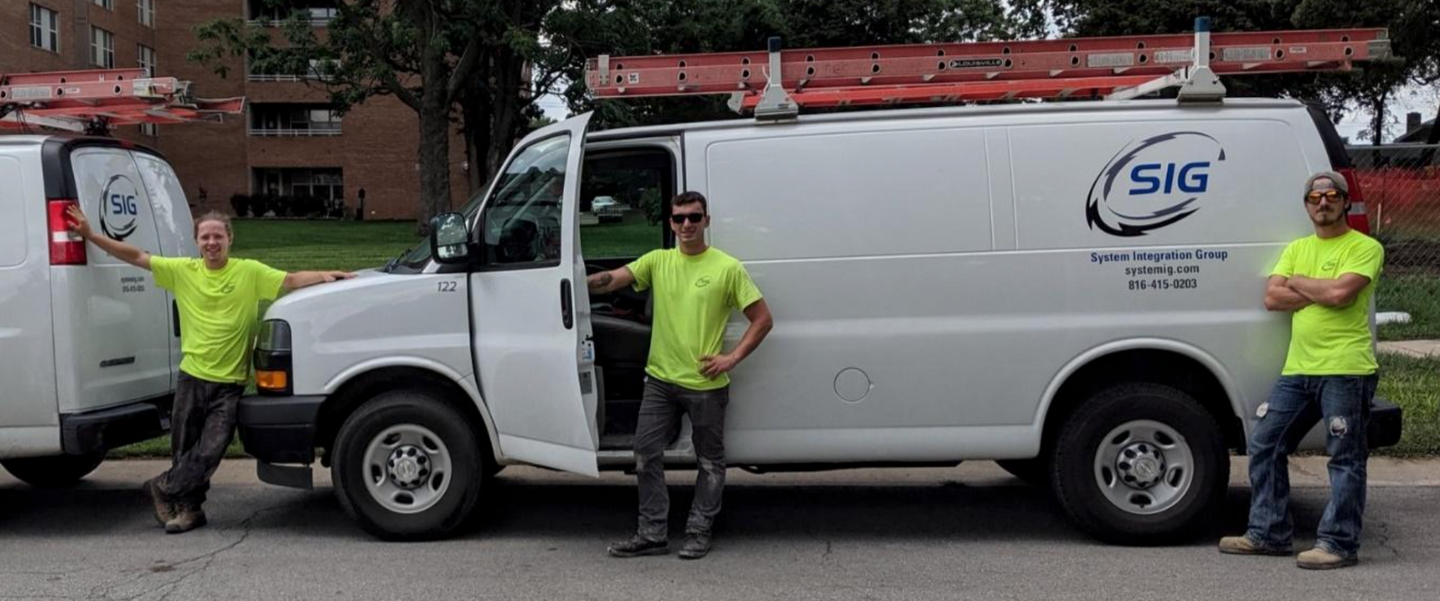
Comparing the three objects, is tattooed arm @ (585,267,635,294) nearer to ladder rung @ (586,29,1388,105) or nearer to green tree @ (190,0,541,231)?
ladder rung @ (586,29,1388,105)

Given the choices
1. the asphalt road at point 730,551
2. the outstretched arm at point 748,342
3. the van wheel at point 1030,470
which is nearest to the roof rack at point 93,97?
the asphalt road at point 730,551

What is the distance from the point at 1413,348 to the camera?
11047 mm

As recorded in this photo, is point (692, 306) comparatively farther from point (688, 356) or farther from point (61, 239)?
point (61, 239)

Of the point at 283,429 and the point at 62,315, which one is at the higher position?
the point at 62,315

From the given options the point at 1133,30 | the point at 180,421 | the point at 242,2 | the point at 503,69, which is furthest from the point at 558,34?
the point at 242,2

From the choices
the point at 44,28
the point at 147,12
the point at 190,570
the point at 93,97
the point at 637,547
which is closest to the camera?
the point at 190,570

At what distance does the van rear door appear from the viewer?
572 cm

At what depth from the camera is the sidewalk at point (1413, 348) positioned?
10578mm

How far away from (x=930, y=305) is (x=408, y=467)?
8.81 ft

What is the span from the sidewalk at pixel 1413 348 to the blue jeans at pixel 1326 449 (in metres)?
6.21

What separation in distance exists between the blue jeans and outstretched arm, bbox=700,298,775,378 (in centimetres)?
236

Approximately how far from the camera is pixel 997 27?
117 feet

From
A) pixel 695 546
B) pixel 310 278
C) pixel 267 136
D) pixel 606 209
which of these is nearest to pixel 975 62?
pixel 606 209

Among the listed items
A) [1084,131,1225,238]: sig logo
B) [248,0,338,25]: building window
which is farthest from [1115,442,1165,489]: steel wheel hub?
[248,0,338,25]: building window
